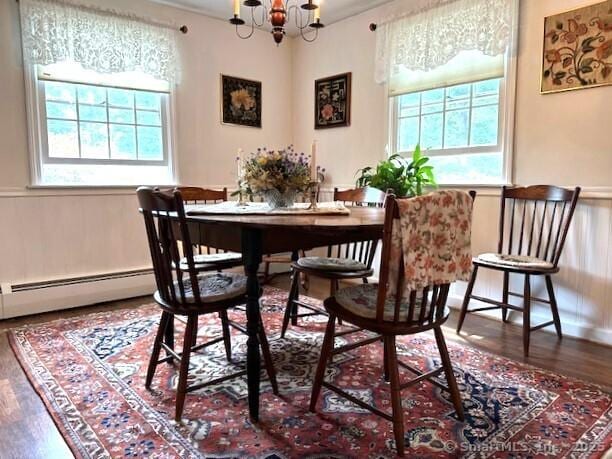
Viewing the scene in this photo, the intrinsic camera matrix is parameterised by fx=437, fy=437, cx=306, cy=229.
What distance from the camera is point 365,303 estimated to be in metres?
1.68

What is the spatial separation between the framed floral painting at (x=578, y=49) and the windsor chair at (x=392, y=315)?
5.94ft

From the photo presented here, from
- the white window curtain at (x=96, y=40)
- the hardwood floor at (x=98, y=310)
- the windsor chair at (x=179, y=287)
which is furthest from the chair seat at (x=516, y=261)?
the white window curtain at (x=96, y=40)

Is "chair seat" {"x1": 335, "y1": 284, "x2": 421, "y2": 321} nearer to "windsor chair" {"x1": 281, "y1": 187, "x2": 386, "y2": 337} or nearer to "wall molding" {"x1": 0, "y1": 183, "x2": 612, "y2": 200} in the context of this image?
"windsor chair" {"x1": 281, "y1": 187, "x2": 386, "y2": 337}

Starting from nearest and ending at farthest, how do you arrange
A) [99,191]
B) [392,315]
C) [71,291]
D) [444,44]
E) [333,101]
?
1. [392,315]
2. [444,44]
3. [71,291]
4. [99,191]
5. [333,101]

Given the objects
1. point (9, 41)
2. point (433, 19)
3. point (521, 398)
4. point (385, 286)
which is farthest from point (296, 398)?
point (9, 41)

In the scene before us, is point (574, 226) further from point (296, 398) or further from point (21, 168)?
point (21, 168)

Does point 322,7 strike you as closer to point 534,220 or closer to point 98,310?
point 534,220

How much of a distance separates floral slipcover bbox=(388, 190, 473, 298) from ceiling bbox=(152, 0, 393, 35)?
107 inches

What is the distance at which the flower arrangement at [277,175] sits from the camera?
2.03m

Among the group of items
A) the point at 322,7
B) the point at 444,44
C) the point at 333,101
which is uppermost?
the point at 322,7

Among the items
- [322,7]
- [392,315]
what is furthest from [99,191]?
[392,315]

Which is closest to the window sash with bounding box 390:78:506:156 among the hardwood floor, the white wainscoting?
the white wainscoting

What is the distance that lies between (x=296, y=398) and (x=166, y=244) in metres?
0.85

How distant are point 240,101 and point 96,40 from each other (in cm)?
134
